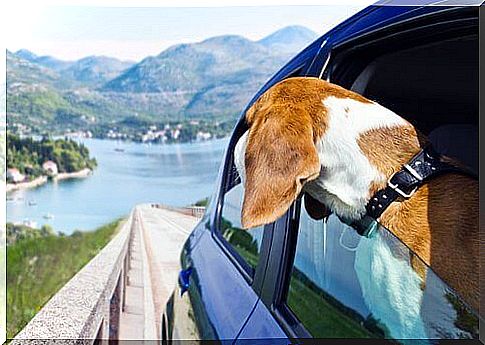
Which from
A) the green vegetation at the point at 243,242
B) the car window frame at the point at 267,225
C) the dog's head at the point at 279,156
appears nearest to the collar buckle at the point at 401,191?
the dog's head at the point at 279,156

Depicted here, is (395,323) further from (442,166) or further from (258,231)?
(258,231)

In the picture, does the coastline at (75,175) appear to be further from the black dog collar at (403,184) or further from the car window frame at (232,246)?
the black dog collar at (403,184)

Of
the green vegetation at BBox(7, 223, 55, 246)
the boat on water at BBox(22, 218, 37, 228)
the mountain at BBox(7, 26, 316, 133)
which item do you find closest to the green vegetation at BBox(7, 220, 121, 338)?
the green vegetation at BBox(7, 223, 55, 246)

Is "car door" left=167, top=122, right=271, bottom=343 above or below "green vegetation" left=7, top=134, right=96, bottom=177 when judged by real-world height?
above

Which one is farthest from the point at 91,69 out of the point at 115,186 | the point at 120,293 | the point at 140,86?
the point at 120,293

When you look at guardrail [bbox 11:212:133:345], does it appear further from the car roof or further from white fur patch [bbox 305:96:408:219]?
white fur patch [bbox 305:96:408:219]

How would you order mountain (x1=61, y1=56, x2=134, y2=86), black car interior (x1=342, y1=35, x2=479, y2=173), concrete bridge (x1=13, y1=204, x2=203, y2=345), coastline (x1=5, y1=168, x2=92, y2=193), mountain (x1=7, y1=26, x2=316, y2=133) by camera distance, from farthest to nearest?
mountain (x1=61, y1=56, x2=134, y2=86)
mountain (x1=7, y1=26, x2=316, y2=133)
coastline (x1=5, y1=168, x2=92, y2=193)
concrete bridge (x1=13, y1=204, x2=203, y2=345)
black car interior (x1=342, y1=35, x2=479, y2=173)

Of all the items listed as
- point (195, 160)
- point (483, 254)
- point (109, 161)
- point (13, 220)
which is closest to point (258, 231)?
point (483, 254)
